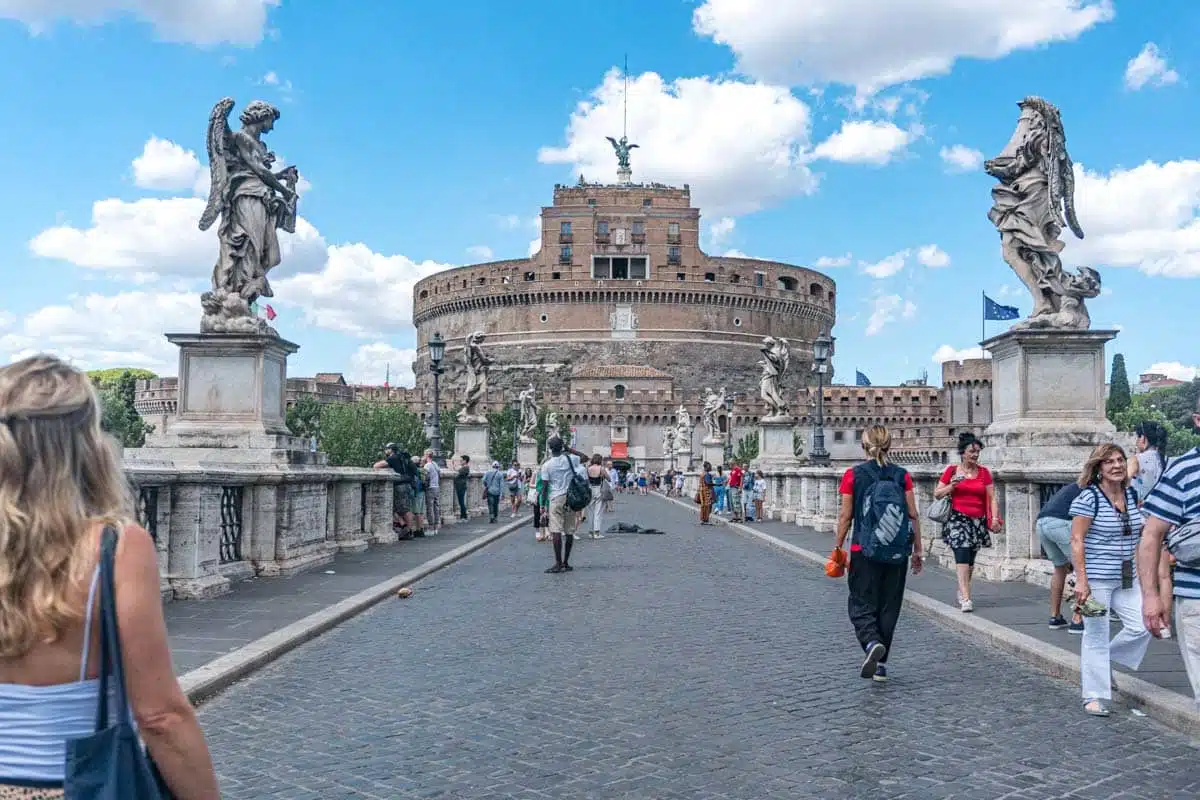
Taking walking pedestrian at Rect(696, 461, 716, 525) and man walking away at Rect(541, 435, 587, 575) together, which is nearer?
man walking away at Rect(541, 435, 587, 575)

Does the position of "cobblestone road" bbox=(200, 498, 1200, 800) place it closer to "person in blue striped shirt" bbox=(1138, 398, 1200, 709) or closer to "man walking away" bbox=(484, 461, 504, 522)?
"person in blue striped shirt" bbox=(1138, 398, 1200, 709)

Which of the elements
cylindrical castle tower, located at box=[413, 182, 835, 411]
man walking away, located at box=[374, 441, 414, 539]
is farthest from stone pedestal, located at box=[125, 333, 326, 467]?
cylindrical castle tower, located at box=[413, 182, 835, 411]

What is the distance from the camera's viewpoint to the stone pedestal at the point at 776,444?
25.2 m

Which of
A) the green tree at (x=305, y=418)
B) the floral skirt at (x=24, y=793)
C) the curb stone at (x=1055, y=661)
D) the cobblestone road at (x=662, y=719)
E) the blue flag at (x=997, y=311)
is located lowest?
the cobblestone road at (x=662, y=719)

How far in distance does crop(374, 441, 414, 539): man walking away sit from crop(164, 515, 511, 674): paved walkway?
270 cm

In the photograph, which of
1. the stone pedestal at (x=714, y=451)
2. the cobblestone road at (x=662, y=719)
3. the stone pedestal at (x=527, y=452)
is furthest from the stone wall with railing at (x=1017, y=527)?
the stone pedestal at (x=714, y=451)

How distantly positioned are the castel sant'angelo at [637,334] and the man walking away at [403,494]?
6054 centimetres

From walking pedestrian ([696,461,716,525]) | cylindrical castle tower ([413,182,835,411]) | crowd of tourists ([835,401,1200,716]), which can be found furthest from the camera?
cylindrical castle tower ([413,182,835,411])

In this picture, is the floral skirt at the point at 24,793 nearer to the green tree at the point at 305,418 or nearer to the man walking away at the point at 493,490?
the man walking away at the point at 493,490

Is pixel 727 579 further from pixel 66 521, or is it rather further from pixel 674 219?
pixel 674 219

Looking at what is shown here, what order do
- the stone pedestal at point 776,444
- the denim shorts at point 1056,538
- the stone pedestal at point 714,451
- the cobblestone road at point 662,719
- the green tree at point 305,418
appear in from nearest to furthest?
1. the cobblestone road at point 662,719
2. the denim shorts at point 1056,538
3. the stone pedestal at point 776,444
4. the stone pedestal at point 714,451
5. the green tree at point 305,418

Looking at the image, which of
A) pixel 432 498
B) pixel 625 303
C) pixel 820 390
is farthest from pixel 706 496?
pixel 625 303

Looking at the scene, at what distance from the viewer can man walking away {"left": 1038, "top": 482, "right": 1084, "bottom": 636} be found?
278 inches

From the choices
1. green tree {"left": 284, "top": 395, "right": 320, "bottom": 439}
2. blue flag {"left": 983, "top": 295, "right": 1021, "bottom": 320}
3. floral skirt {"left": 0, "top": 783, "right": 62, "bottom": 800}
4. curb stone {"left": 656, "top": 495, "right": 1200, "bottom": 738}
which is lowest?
curb stone {"left": 656, "top": 495, "right": 1200, "bottom": 738}
